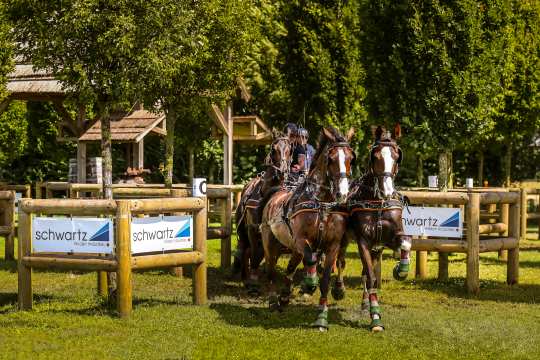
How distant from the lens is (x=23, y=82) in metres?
29.1

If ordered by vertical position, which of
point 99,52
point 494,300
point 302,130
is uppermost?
point 99,52

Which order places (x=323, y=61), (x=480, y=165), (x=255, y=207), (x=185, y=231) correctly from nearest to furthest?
(x=185, y=231) < (x=255, y=207) < (x=323, y=61) < (x=480, y=165)

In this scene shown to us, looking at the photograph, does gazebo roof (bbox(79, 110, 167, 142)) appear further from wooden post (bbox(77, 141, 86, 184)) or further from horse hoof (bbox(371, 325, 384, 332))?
horse hoof (bbox(371, 325, 384, 332))

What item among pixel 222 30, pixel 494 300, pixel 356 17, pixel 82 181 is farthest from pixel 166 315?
pixel 82 181

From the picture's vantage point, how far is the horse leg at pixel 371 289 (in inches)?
450

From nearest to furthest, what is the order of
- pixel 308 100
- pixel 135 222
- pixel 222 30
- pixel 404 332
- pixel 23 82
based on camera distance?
pixel 404 332 < pixel 135 222 < pixel 222 30 < pixel 308 100 < pixel 23 82

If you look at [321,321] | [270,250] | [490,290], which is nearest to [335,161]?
[321,321]

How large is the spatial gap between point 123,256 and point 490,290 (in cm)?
683

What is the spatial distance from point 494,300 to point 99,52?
757cm

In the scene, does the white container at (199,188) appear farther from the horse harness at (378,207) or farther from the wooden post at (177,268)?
the horse harness at (378,207)

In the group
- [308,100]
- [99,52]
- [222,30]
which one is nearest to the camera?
[99,52]

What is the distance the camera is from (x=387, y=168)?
11641mm

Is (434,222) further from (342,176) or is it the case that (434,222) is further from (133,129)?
(133,129)

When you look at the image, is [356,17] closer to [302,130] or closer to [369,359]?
[302,130]
